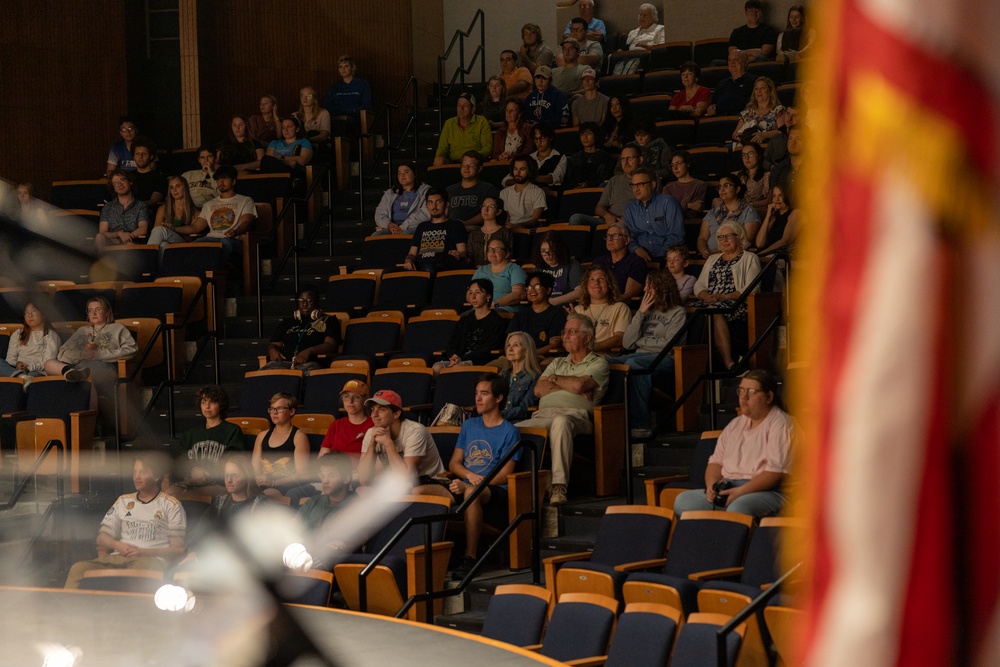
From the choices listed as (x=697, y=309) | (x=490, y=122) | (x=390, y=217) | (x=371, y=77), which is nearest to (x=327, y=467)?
(x=697, y=309)

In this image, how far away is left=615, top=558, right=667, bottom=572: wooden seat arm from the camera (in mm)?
6079

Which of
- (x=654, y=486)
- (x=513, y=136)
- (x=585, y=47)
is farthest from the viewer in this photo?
(x=585, y=47)

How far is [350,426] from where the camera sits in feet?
25.8

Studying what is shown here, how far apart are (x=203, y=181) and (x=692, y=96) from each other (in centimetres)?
464

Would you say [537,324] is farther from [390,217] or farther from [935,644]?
[935,644]

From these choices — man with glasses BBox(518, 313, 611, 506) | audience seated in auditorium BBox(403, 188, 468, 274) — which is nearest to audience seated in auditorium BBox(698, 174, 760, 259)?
man with glasses BBox(518, 313, 611, 506)

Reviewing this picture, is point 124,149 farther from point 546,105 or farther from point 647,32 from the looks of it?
point 647,32

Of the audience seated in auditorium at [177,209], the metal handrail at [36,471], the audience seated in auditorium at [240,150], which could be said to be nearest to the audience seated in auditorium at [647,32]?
the audience seated in auditorium at [240,150]

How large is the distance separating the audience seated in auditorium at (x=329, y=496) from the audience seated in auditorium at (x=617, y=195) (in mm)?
3296

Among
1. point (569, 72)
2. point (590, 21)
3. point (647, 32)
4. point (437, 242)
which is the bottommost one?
point (437, 242)

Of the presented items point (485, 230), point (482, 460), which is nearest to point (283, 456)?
point (482, 460)

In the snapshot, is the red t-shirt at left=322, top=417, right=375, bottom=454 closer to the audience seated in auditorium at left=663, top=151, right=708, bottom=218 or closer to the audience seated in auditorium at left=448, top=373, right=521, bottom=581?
the audience seated in auditorium at left=448, top=373, right=521, bottom=581

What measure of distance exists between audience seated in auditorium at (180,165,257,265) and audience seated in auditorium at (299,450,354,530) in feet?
13.1

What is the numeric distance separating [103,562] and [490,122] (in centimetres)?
670
